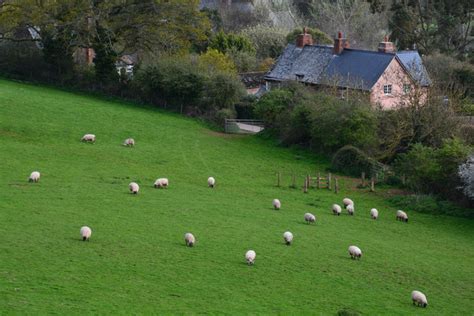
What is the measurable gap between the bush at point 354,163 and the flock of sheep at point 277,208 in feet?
30.2

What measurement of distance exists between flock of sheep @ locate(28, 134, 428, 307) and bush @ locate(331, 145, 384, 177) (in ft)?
30.2

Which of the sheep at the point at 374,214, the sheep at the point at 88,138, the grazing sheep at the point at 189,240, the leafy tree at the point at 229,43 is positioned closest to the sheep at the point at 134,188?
the grazing sheep at the point at 189,240

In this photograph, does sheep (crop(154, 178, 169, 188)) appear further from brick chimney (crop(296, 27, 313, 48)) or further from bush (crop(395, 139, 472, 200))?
brick chimney (crop(296, 27, 313, 48))

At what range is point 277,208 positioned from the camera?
153 feet

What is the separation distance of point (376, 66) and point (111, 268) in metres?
47.9

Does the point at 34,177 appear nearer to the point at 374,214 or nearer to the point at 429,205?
the point at 374,214

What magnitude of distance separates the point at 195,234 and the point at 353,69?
41114 millimetres

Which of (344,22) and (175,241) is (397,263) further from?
(344,22)

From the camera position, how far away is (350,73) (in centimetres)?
7462

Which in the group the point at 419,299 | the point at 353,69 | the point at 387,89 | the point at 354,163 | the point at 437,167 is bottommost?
the point at 419,299

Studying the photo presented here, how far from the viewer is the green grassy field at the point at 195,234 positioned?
94.6ft

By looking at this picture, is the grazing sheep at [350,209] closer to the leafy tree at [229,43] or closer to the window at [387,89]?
the window at [387,89]

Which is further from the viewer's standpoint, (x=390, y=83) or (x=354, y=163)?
(x=390, y=83)

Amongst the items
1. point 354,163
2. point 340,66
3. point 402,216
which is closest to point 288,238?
point 402,216
